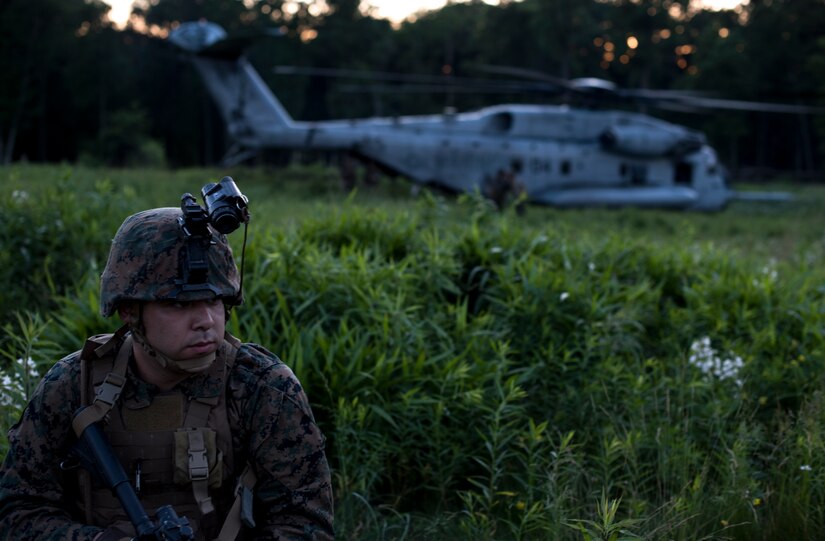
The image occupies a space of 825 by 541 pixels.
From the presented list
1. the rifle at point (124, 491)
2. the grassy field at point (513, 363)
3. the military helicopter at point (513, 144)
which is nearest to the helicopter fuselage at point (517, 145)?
the military helicopter at point (513, 144)

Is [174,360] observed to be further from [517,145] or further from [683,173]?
[683,173]

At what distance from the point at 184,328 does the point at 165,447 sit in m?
0.36

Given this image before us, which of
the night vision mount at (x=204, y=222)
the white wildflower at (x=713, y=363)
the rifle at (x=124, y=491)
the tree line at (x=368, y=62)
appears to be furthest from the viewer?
the tree line at (x=368, y=62)

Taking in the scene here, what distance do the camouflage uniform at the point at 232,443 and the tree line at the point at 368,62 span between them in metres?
35.9

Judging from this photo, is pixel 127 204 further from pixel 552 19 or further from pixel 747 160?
pixel 747 160

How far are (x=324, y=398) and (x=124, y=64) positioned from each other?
40419 millimetres

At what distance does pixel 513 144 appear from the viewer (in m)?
19.2

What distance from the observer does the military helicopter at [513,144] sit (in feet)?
62.6

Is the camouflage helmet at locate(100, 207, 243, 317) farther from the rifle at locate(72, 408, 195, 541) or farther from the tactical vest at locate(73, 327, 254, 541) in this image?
the rifle at locate(72, 408, 195, 541)

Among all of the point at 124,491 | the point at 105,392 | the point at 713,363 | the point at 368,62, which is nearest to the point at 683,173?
the point at 713,363

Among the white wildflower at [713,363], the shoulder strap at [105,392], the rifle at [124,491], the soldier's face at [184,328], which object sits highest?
the soldier's face at [184,328]

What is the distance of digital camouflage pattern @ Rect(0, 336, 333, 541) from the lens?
7.82ft

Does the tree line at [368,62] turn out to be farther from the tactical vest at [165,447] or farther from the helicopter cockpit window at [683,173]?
the tactical vest at [165,447]

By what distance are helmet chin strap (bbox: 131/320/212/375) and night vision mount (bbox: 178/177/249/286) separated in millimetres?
209
